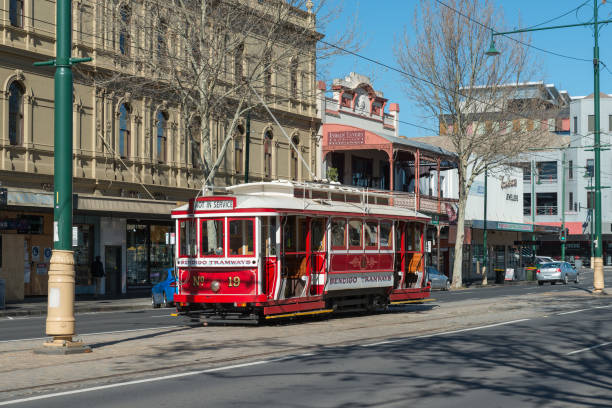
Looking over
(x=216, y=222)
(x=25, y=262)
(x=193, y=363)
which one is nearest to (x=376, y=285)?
(x=216, y=222)

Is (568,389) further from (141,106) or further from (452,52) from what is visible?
(452,52)

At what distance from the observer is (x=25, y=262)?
31156mm

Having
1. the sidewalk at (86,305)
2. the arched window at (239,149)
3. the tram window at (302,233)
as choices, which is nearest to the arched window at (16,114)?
the sidewalk at (86,305)

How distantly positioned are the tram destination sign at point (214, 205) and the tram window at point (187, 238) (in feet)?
1.25

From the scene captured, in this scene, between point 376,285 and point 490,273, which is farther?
point 490,273

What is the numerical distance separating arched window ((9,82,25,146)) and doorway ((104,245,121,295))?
6269 millimetres

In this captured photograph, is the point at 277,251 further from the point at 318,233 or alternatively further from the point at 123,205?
the point at 123,205

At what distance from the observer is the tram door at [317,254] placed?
20.0 m

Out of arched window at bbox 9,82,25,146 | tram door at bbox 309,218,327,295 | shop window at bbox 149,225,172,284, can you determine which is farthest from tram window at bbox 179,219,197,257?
shop window at bbox 149,225,172,284

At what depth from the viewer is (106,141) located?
32750 mm

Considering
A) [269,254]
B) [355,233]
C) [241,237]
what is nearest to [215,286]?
[241,237]

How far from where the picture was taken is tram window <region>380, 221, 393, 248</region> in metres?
22.6

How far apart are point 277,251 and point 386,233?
4.83 metres

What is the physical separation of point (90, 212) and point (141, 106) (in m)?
5.64
